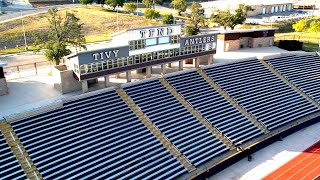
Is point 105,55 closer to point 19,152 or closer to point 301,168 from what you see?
point 19,152

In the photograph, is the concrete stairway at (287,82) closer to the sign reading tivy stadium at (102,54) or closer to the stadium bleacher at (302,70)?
the stadium bleacher at (302,70)

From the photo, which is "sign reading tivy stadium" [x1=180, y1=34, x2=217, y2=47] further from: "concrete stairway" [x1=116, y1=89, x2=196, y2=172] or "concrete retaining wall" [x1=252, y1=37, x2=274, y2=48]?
A: "concrete retaining wall" [x1=252, y1=37, x2=274, y2=48]

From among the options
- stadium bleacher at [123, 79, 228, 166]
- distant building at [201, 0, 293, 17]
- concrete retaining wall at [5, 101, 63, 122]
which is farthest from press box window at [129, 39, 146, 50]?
distant building at [201, 0, 293, 17]

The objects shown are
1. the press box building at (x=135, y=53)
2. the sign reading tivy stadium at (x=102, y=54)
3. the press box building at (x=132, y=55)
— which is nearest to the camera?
the sign reading tivy stadium at (x=102, y=54)

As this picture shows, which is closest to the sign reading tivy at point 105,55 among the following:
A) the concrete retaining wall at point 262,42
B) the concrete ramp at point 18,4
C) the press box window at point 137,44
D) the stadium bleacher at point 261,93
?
the press box window at point 137,44

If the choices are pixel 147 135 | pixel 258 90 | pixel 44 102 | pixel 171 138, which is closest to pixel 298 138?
pixel 258 90

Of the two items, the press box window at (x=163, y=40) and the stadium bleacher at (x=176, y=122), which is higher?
the press box window at (x=163, y=40)
